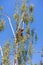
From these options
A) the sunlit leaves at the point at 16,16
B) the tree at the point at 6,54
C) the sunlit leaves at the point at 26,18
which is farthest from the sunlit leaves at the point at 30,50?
the sunlit leaves at the point at 16,16

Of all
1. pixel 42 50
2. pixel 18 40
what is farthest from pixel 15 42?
pixel 42 50

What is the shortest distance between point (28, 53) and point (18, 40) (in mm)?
585

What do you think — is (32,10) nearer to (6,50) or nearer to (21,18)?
(21,18)

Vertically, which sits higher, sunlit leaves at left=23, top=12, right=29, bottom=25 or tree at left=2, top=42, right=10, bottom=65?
sunlit leaves at left=23, top=12, right=29, bottom=25

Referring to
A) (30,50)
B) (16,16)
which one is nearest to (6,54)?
(30,50)

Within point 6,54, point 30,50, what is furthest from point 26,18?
point 6,54

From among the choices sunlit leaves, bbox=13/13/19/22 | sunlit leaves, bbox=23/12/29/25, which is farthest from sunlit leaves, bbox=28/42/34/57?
sunlit leaves, bbox=13/13/19/22

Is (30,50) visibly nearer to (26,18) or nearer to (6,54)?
(6,54)

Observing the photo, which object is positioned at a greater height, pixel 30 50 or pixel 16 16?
pixel 16 16

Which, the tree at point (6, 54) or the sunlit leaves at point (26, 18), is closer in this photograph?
the tree at point (6, 54)

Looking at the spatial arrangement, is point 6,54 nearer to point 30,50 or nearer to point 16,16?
point 30,50

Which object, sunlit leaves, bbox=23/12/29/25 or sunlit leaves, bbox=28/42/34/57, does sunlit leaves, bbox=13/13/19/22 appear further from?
sunlit leaves, bbox=28/42/34/57

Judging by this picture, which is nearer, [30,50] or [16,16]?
[30,50]

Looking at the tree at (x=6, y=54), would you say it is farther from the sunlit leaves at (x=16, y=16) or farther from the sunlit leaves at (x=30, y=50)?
the sunlit leaves at (x=16, y=16)
